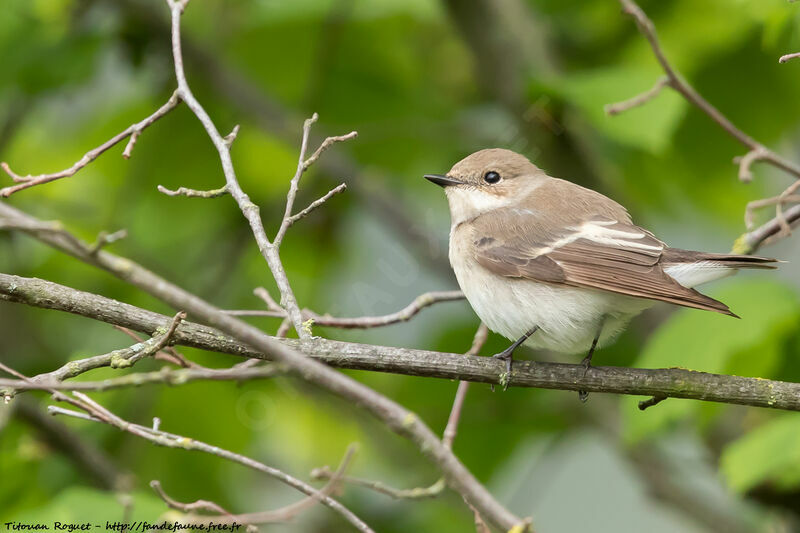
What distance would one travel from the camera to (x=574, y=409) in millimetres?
5953

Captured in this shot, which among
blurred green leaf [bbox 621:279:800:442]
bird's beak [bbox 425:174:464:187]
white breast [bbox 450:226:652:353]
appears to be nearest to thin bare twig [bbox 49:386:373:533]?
white breast [bbox 450:226:652:353]

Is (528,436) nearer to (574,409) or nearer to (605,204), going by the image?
(574,409)

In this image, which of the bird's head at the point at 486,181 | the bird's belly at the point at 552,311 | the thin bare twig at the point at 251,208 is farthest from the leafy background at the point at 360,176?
the thin bare twig at the point at 251,208

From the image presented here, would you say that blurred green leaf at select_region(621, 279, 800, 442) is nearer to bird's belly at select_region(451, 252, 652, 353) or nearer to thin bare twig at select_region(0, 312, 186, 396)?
bird's belly at select_region(451, 252, 652, 353)

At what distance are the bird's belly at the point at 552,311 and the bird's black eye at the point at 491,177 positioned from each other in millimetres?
898

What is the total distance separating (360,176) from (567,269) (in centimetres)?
245

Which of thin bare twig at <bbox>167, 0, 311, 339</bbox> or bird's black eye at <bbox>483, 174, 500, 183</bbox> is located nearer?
thin bare twig at <bbox>167, 0, 311, 339</bbox>

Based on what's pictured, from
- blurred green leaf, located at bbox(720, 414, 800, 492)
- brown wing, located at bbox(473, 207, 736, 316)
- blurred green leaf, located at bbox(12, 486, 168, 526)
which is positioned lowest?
blurred green leaf, located at bbox(12, 486, 168, 526)

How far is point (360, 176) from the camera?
235 inches

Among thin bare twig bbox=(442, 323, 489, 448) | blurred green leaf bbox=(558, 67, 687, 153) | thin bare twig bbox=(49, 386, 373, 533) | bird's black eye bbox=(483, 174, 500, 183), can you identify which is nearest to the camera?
thin bare twig bbox=(49, 386, 373, 533)

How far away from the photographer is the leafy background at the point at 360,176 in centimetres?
543

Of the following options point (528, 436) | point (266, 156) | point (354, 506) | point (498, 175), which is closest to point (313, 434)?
point (354, 506)

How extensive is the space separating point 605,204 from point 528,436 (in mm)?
2300

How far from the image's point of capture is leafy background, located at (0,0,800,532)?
543 cm
